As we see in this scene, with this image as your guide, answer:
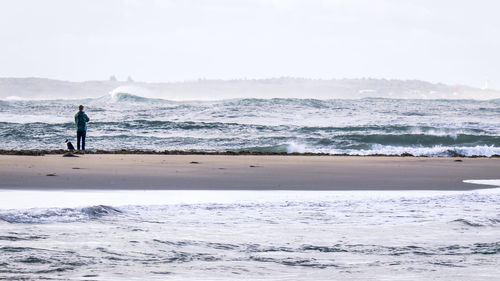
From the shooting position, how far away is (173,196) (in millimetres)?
9305

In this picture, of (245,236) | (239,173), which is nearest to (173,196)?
(245,236)

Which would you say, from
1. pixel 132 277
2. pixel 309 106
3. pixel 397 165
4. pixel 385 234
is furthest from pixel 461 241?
pixel 309 106

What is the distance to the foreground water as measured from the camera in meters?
5.43

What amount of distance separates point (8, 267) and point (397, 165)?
1051 cm

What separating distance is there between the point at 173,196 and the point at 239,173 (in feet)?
10.9

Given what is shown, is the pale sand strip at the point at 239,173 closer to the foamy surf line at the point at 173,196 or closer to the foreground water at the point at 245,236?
the foamy surf line at the point at 173,196

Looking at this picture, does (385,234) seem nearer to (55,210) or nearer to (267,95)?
(55,210)

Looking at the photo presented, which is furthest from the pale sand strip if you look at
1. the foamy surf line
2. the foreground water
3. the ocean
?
the ocean

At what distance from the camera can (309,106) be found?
42.4 meters

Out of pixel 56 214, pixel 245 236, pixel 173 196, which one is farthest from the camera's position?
pixel 173 196

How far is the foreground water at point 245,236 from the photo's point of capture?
543 centimetres

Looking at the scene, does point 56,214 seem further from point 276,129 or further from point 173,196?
point 276,129

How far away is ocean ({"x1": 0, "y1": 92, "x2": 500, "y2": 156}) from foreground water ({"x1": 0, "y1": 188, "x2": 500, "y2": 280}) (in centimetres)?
1227

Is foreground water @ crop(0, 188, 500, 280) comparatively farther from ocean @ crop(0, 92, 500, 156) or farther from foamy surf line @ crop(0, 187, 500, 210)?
ocean @ crop(0, 92, 500, 156)
